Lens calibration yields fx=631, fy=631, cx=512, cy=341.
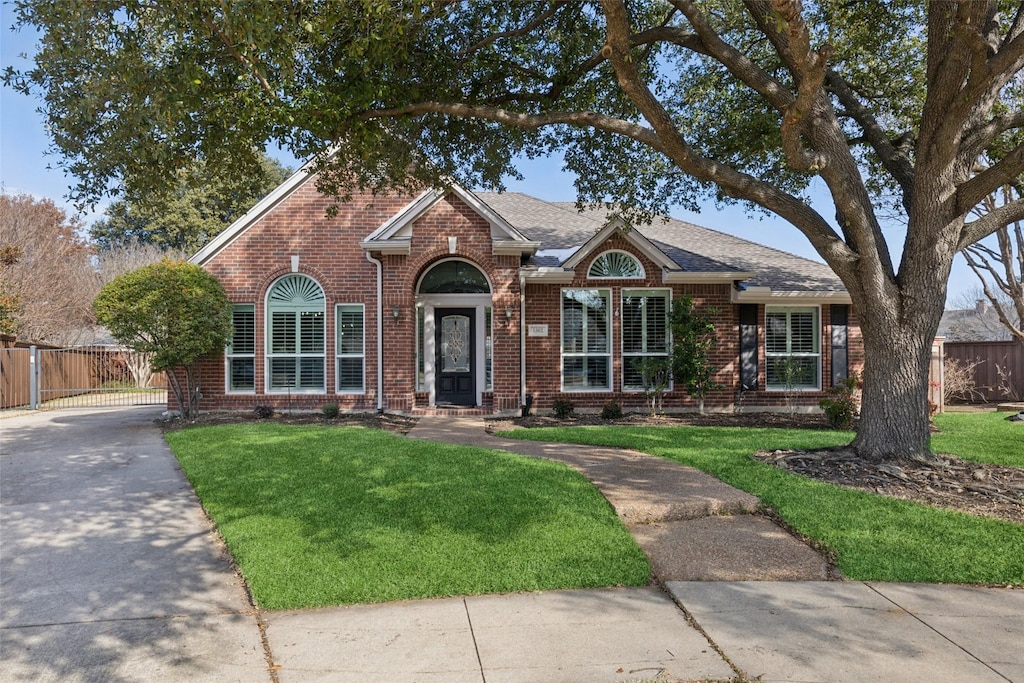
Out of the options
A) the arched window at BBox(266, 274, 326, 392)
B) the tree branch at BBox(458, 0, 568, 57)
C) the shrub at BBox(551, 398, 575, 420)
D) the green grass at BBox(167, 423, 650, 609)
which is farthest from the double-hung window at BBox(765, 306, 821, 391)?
the arched window at BBox(266, 274, 326, 392)

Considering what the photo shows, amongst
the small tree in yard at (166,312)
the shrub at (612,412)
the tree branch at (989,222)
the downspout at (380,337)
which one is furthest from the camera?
the downspout at (380,337)

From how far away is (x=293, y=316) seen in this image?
14.1 m

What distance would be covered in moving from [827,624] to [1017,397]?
62.8ft

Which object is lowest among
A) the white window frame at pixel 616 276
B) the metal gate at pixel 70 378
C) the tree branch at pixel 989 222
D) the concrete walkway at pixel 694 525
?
the concrete walkway at pixel 694 525

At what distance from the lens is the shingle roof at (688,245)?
14516 mm

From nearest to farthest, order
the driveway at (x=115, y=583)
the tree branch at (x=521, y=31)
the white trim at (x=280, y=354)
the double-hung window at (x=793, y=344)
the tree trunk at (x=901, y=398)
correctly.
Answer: the driveway at (x=115, y=583), the tree trunk at (x=901, y=398), the tree branch at (x=521, y=31), the white trim at (x=280, y=354), the double-hung window at (x=793, y=344)

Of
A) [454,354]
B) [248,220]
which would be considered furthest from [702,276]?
[248,220]

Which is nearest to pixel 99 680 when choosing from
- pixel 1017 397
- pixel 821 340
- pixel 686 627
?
pixel 686 627

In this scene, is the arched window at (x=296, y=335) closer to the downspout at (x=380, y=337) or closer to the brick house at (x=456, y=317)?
the brick house at (x=456, y=317)

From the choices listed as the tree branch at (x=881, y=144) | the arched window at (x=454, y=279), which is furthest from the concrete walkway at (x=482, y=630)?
the arched window at (x=454, y=279)

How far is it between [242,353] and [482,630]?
11695 millimetres

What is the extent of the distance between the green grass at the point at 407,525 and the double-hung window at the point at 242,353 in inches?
225

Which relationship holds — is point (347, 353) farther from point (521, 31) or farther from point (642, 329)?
point (521, 31)

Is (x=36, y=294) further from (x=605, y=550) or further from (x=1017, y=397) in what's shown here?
(x=1017, y=397)
